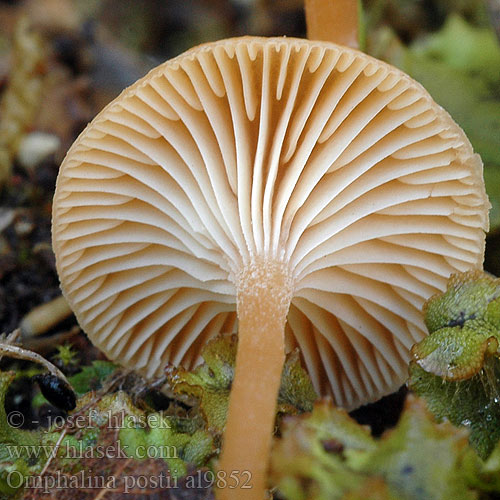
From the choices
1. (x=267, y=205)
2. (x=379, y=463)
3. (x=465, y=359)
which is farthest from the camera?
(x=267, y=205)

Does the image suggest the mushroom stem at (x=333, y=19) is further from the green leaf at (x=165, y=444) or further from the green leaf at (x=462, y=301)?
the green leaf at (x=165, y=444)

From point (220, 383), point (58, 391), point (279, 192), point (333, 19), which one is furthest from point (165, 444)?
point (333, 19)

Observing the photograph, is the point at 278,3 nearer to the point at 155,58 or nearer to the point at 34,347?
the point at 155,58

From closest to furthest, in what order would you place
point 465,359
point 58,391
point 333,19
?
1. point 465,359
2. point 58,391
3. point 333,19

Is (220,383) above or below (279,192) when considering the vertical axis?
below

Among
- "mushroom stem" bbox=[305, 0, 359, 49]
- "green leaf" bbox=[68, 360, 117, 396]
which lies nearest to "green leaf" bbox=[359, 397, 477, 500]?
"green leaf" bbox=[68, 360, 117, 396]

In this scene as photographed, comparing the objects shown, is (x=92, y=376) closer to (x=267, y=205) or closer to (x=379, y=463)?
(x=267, y=205)

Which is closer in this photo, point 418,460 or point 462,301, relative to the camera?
point 418,460

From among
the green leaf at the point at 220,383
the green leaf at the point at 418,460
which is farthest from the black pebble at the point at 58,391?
the green leaf at the point at 418,460
